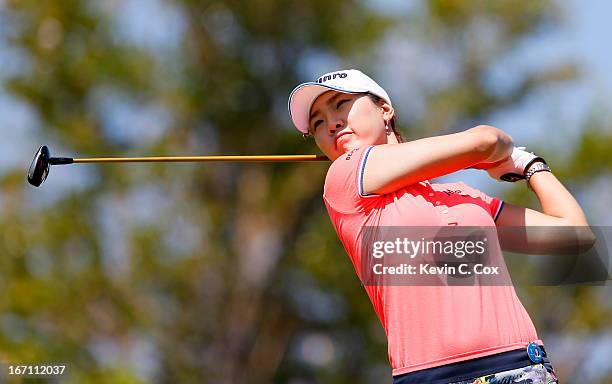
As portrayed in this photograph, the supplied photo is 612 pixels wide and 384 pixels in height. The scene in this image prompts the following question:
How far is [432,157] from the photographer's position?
2342mm

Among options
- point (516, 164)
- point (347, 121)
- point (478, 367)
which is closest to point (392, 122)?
point (347, 121)

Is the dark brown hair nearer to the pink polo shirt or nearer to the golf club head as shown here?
the pink polo shirt

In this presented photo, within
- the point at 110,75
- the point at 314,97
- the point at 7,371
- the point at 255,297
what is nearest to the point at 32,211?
the point at 110,75

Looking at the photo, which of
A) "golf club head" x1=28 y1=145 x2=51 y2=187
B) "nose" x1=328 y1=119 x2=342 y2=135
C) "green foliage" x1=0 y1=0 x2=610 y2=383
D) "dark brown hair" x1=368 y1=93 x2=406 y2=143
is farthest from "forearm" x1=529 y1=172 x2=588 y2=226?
"green foliage" x1=0 y1=0 x2=610 y2=383

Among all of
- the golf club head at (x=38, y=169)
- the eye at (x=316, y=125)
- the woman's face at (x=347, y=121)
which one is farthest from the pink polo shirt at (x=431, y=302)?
the golf club head at (x=38, y=169)

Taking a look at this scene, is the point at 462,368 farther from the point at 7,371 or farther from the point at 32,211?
the point at 32,211

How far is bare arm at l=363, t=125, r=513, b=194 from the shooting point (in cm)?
234

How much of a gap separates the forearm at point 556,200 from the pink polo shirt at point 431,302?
0.51 ft

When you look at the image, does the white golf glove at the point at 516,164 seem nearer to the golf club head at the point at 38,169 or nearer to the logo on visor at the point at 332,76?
the logo on visor at the point at 332,76

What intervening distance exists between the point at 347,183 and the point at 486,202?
0.32 m

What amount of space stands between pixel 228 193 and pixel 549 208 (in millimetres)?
Result: 12137

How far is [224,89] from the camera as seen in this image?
580 inches

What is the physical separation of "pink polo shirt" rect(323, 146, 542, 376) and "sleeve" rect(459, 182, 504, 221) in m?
0.03

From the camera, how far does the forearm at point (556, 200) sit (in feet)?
8.30
